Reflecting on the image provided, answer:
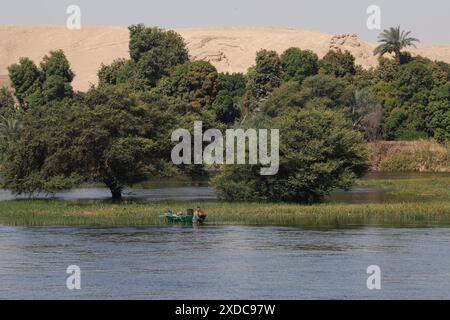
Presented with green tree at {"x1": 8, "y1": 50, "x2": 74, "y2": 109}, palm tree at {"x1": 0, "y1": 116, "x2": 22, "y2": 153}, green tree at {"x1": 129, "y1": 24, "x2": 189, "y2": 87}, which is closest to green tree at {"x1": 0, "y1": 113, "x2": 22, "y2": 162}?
palm tree at {"x1": 0, "y1": 116, "x2": 22, "y2": 153}

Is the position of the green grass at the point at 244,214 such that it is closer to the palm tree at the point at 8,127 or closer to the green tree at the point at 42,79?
the palm tree at the point at 8,127

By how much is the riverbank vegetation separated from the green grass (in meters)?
3.23

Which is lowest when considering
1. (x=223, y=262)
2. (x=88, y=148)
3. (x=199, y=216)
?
(x=199, y=216)

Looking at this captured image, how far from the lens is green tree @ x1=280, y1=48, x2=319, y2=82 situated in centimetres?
13300

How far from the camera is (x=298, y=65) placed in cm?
13375

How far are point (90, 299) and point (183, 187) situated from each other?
49327mm

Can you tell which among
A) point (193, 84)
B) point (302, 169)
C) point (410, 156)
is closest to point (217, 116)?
point (193, 84)

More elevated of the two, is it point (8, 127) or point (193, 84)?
point (193, 84)

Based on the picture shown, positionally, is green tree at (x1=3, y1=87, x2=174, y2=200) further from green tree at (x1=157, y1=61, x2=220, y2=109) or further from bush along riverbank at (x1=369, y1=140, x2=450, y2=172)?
green tree at (x1=157, y1=61, x2=220, y2=109)

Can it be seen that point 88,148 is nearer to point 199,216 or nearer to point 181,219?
point 181,219

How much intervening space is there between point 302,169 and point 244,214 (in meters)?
7.45

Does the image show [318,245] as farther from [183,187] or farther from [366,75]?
[366,75]

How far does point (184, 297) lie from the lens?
38.6m

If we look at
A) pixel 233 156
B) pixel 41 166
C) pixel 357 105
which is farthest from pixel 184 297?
pixel 357 105
